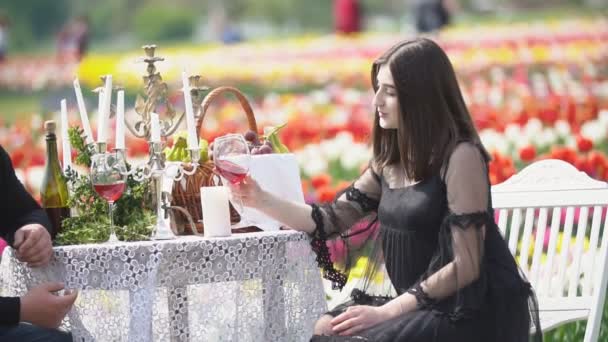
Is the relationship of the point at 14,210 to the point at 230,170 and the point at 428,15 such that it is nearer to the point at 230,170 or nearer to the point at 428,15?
the point at 230,170

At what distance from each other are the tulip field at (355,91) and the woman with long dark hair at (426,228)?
2.93 feet

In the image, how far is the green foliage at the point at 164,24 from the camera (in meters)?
29.5

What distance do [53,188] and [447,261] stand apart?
1.19 metres

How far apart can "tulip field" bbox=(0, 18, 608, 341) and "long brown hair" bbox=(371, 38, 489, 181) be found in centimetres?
97

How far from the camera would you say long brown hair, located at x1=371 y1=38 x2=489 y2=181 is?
144 inches

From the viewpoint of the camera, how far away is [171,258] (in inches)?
143

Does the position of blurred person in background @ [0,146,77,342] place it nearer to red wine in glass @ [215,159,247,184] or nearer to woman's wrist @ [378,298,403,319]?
red wine in glass @ [215,159,247,184]

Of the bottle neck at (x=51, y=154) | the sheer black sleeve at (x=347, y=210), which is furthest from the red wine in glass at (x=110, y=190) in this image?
the sheer black sleeve at (x=347, y=210)

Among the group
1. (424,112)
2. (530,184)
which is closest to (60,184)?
(424,112)

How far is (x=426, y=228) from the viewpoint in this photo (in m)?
3.68

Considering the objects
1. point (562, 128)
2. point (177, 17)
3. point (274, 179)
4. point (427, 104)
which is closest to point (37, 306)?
point (274, 179)

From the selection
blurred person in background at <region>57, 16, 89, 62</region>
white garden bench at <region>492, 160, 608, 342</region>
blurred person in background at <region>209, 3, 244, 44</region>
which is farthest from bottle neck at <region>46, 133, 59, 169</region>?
blurred person in background at <region>209, 3, 244, 44</region>

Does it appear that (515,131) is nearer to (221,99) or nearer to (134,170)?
(134,170)

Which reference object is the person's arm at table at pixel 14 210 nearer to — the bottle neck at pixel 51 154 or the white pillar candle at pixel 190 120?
the bottle neck at pixel 51 154
